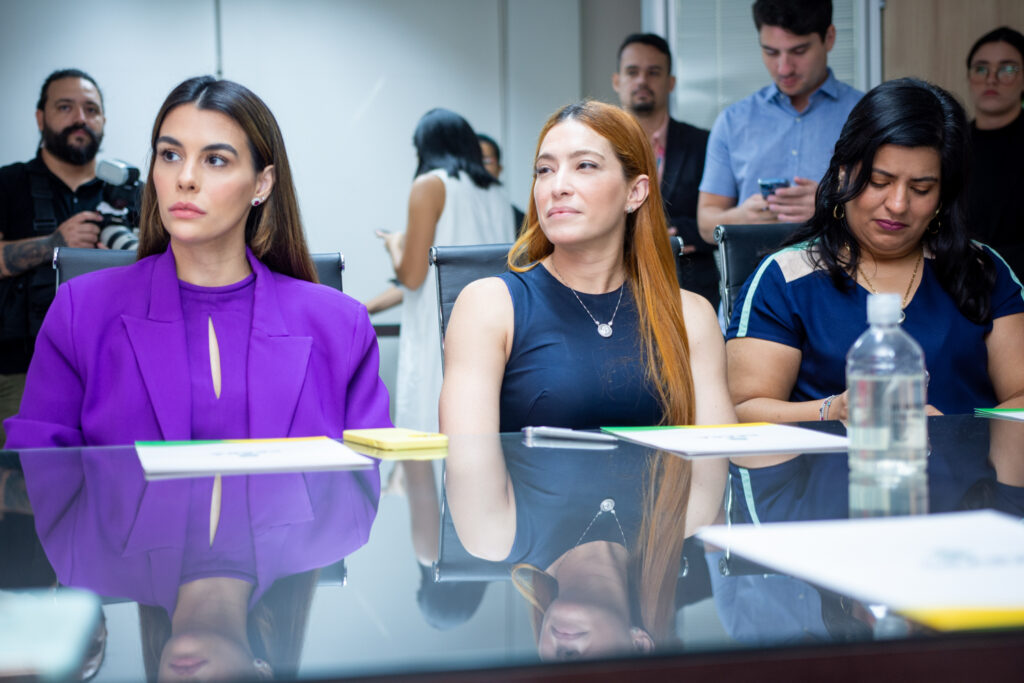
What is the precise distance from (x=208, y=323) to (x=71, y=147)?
2.04m

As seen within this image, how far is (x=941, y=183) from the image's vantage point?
197 cm

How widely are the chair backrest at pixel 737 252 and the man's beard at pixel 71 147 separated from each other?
2.20 meters

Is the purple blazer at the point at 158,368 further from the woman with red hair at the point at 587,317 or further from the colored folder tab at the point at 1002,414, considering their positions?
the colored folder tab at the point at 1002,414

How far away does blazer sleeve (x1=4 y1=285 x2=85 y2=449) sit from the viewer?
4.81 feet

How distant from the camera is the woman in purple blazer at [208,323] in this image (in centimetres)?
153

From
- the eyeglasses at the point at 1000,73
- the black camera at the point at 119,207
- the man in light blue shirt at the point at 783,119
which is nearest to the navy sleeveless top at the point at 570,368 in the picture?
the black camera at the point at 119,207

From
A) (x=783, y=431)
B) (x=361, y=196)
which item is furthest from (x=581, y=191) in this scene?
(x=361, y=196)

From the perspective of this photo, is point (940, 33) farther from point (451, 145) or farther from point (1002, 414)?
point (1002, 414)

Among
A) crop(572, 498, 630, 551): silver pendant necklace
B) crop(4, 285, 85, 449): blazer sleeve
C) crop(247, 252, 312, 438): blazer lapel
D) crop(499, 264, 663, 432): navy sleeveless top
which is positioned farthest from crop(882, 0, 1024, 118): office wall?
crop(572, 498, 630, 551): silver pendant necklace

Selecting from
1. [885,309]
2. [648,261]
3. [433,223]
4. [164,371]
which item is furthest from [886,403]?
[433,223]

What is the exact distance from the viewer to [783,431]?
4.31 ft

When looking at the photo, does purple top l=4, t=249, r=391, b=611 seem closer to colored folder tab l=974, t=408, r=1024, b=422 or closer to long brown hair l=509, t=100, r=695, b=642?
long brown hair l=509, t=100, r=695, b=642

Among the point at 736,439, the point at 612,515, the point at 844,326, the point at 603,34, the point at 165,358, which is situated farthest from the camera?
the point at 603,34

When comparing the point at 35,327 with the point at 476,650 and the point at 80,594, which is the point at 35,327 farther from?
the point at 476,650
